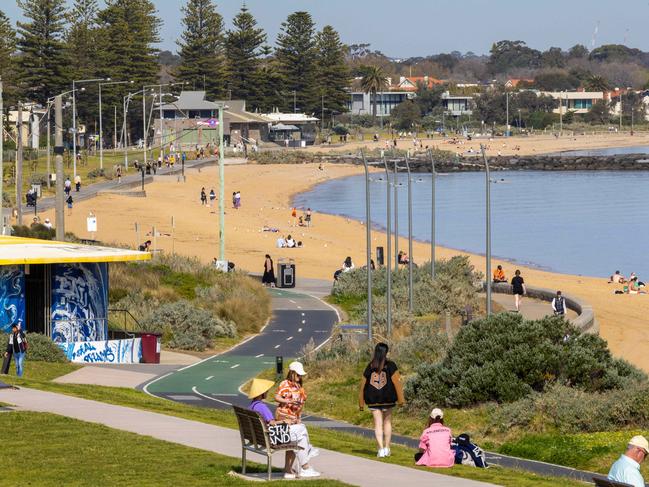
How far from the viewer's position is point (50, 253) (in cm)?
3091

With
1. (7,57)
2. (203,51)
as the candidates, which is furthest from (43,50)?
(203,51)

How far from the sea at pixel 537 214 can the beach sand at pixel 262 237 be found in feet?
10.5

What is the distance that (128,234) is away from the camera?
74.8m

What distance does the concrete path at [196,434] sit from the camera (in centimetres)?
1530

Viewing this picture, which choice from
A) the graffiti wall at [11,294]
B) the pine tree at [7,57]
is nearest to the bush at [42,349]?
the graffiti wall at [11,294]

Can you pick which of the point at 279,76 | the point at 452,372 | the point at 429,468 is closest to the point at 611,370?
the point at 452,372

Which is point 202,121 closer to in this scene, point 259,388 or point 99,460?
point 99,460

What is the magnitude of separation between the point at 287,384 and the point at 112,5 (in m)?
138

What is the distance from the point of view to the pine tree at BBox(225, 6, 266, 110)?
172125 millimetres

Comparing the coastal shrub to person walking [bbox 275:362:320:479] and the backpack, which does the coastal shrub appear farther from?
person walking [bbox 275:362:320:479]

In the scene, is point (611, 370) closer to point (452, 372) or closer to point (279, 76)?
point (452, 372)

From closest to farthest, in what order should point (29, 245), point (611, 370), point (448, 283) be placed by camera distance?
point (611, 370) → point (29, 245) → point (448, 283)

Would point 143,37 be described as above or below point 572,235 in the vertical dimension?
above

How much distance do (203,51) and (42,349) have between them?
14104 centimetres
